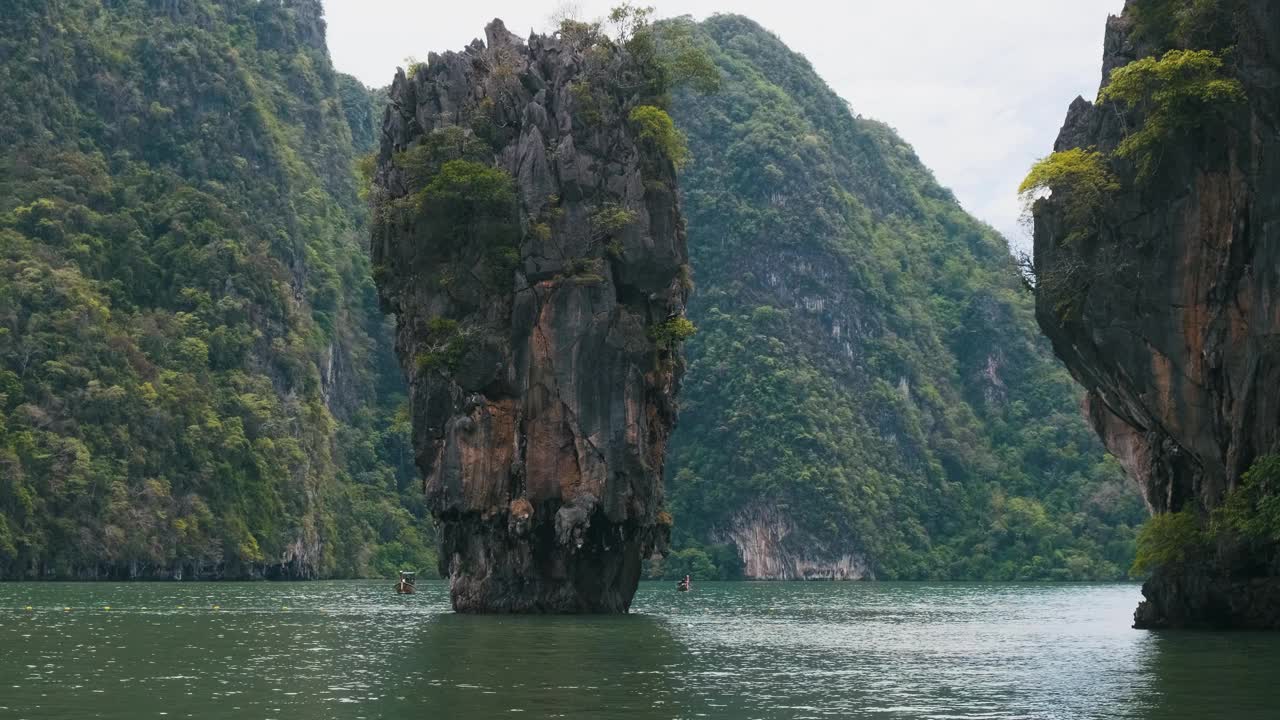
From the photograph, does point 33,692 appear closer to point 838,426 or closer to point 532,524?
point 532,524

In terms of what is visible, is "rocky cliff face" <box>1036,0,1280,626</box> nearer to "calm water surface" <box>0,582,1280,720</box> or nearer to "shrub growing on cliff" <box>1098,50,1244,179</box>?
"shrub growing on cliff" <box>1098,50,1244,179</box>

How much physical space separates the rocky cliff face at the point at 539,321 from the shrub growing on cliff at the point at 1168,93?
771 inches

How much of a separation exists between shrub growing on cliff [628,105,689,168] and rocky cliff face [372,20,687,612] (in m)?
0.27

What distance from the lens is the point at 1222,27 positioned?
151 ft

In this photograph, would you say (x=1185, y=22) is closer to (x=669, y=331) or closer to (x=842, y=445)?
(x=669, y=331)

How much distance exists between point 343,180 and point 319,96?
10185mm

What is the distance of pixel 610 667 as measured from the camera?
36.7 m

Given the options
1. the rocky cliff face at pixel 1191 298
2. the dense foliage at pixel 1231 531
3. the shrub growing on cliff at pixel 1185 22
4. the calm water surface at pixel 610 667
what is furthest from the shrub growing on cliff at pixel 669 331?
the shrub growing on cliff at pixel 1185 22

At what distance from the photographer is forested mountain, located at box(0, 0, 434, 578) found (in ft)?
386

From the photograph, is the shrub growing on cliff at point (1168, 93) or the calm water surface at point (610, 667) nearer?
the calm water surface at point (610, 667)

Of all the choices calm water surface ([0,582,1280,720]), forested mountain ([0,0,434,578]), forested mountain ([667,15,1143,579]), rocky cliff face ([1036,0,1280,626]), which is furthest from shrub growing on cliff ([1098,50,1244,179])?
forested mountain ([667,15,1143,579])

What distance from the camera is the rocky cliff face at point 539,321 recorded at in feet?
195

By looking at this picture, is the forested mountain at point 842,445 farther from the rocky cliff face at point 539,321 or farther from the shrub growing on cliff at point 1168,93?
the shrub growing on cliff at point 1168,93

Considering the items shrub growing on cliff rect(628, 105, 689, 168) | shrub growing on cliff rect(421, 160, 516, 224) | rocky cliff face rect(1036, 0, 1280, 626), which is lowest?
rocky cliff face rect(1036, 0, 1280, 626)
